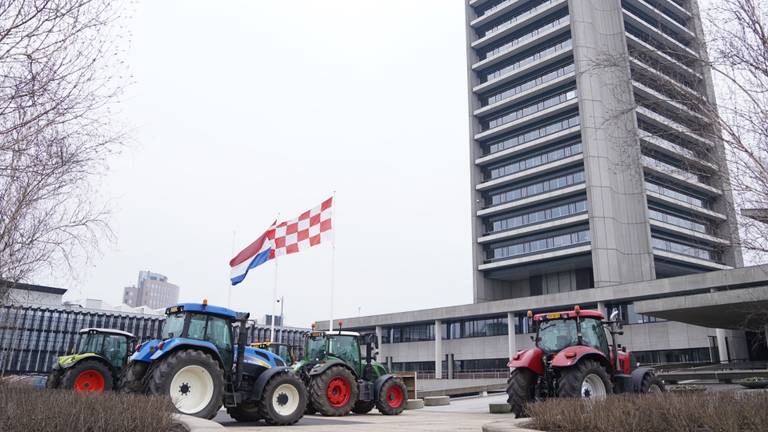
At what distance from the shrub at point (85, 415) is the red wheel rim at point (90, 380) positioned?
389 inches

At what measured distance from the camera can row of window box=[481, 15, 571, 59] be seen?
5803 cm

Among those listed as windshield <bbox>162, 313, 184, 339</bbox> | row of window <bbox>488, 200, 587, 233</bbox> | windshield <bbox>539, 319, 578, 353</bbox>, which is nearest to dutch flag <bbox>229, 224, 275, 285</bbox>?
windshield <bbox>162, 313, 184, 339</bbox>

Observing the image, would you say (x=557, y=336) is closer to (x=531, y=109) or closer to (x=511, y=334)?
(x=511, y=334)

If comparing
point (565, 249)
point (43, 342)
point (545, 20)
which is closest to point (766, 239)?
point (565, 249)

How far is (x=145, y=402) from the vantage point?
263 inches

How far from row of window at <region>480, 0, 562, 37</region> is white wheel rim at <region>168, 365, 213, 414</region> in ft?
192

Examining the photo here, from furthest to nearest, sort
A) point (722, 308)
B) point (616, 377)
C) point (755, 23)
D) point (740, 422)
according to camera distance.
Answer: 1. point (722, 308)
2. point (616, 377)
3. point (755, 23)
4. point (740, 422)

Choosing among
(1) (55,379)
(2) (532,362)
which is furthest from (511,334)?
(1) (55,379)

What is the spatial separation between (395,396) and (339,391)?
2418 millimetres

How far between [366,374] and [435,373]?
143 ft

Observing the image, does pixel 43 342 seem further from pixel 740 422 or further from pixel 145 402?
pixel 740 422

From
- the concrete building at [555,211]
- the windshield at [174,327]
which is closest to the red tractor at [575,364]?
the windshield at [174,327]

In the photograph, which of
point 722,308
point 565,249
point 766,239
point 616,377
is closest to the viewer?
point 766,239

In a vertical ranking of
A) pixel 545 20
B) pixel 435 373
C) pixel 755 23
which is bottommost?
pixel 435 373
